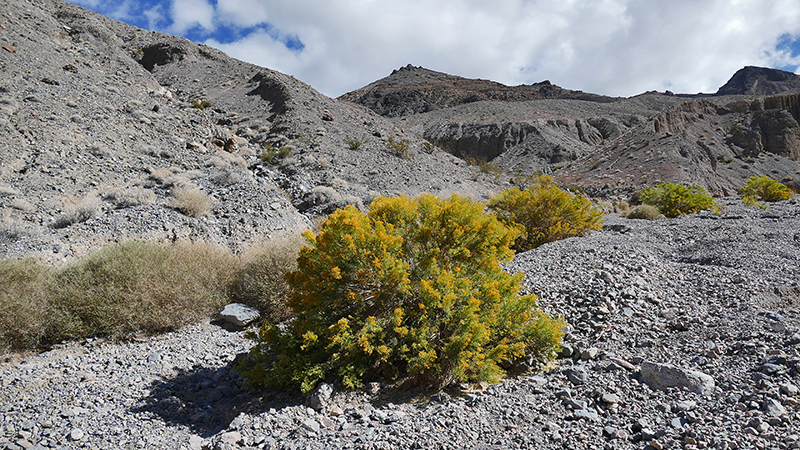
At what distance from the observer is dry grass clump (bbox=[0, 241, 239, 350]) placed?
4.78 meters

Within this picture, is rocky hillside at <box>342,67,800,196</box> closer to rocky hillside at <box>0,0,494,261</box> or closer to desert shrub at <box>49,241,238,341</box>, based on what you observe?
rocky hillside at <box>0,0,494,261</box>

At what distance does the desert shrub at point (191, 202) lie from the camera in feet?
29.7

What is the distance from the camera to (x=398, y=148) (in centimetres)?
1920

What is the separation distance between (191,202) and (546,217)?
26.1 feet

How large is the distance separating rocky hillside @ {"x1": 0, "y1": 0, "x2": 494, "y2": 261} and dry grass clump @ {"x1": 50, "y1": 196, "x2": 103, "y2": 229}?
22 mm

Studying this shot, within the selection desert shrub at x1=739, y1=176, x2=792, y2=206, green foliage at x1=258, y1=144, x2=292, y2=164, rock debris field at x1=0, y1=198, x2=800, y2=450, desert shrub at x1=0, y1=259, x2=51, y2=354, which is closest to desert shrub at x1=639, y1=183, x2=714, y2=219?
desert shrub at x1=739, y1=176, x2=792, y2=206

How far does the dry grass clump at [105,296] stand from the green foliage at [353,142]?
41.7 ft

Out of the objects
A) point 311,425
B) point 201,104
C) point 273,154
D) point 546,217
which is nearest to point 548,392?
point 311,425

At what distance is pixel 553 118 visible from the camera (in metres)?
42.6

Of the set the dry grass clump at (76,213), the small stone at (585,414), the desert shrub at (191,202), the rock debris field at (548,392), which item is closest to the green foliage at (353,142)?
the desert shrub at (191,202)

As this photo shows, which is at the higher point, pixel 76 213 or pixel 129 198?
pixel 129 198

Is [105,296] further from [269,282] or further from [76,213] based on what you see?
[76,213]

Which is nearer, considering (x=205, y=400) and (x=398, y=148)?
(x=205, y=400)

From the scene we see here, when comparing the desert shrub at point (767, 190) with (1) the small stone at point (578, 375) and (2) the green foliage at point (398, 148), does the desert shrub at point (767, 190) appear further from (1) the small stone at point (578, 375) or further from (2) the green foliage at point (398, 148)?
(1) the small stone at point (578, 375)
